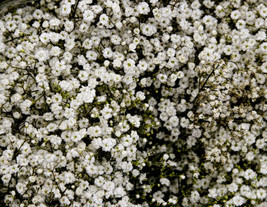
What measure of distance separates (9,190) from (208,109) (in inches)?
108

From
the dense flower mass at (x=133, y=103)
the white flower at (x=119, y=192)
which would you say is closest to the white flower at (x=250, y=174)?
the dense flower mass at (x=133, y=103)

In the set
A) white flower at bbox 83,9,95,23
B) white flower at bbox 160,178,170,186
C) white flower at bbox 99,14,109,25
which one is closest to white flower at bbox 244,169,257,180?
white flower at bbox 160,178,170,186

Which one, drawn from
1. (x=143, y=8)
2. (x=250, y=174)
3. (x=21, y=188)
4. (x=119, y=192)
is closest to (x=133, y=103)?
(x=119, y=192)

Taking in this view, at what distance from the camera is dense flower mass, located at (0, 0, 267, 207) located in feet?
10.8

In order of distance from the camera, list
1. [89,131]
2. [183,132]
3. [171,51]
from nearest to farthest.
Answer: [89,131] → [171,51] → [183,132]

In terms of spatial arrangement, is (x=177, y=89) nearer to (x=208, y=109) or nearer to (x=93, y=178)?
(x=208, y=109)

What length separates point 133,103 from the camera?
354cm

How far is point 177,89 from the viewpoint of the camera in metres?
3.77

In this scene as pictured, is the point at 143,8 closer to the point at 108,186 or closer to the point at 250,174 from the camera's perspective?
the point at 108,186

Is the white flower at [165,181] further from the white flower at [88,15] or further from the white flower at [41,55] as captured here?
the white flower at [88,15]

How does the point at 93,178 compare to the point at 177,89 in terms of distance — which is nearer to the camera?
the point at 93,178

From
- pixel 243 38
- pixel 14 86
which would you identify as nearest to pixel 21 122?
pixel 14 86

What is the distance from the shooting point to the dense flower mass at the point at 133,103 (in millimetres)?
3293

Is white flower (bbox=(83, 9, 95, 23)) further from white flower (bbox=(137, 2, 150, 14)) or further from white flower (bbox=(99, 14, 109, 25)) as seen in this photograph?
white flower (bbox=(137, 2, 150, 14))
